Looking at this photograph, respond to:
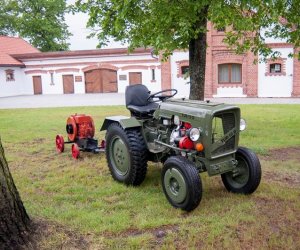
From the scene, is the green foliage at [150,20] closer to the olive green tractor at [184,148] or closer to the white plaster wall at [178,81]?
the olive green tractor at [184,148]

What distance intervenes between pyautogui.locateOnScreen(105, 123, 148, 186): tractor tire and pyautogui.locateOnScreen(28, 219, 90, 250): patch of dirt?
159 cm

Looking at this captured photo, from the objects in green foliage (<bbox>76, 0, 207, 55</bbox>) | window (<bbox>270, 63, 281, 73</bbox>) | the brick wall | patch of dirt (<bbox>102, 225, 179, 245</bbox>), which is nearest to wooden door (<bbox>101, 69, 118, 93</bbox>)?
the brick wall

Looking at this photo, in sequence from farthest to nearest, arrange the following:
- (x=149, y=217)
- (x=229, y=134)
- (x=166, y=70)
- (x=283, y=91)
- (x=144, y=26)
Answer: (x=166, y=70) → (x=283, y=91) → (x=144, y=26) → (x=229, y=134) → (x=149, y=217)

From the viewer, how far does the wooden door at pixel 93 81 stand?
1213 inches

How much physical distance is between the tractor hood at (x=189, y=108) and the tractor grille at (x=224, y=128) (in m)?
0.17

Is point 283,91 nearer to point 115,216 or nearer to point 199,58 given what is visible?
point 199,58

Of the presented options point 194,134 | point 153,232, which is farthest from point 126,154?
point 153,232

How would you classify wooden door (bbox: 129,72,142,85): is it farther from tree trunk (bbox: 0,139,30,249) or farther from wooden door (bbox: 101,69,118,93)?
tree trunk (bbox: 0,139,30,249)

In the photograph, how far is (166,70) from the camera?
2662 centimetres

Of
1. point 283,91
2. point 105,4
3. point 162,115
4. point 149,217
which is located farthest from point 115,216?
point 283,91

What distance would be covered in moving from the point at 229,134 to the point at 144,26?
462 cm

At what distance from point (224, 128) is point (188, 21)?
145 inches

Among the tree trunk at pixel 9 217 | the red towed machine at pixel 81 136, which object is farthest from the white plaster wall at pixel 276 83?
the tree trunk at pixel 9 217

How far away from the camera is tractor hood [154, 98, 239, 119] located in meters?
4.46
